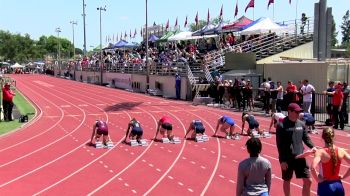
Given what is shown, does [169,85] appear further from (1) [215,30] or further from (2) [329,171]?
(2) [329,171]

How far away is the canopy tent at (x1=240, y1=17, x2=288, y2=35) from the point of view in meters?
33.7

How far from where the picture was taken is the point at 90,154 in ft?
46.3

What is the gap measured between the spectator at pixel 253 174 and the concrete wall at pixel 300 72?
1847 cm

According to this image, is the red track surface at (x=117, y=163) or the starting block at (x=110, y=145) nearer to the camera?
the red track surface at (x=117, y=163)

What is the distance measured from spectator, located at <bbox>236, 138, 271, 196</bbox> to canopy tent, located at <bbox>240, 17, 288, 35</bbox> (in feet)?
93.5

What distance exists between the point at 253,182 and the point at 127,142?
10.3 metres

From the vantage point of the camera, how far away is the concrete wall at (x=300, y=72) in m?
23.5

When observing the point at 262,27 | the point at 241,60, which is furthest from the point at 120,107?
the point at 262,27

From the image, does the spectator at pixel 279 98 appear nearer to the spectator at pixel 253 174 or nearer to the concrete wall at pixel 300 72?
the concrete wall at pixel 300 72

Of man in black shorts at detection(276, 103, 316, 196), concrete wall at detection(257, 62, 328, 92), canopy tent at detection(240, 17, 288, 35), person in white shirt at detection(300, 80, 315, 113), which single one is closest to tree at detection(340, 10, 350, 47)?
canopy tent at detection(240, 17, 288, 35)

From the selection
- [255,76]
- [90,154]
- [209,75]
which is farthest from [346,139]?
[209,75]

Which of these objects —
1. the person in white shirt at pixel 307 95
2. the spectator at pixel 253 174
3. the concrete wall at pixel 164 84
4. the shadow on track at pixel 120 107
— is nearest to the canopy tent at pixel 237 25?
the concrete wall at pixel 164 84

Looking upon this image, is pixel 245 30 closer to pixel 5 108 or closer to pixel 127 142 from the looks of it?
pixel 5 108

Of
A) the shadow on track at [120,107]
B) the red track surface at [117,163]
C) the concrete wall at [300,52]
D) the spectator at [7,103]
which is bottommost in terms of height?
the red track surface at [117,163]
